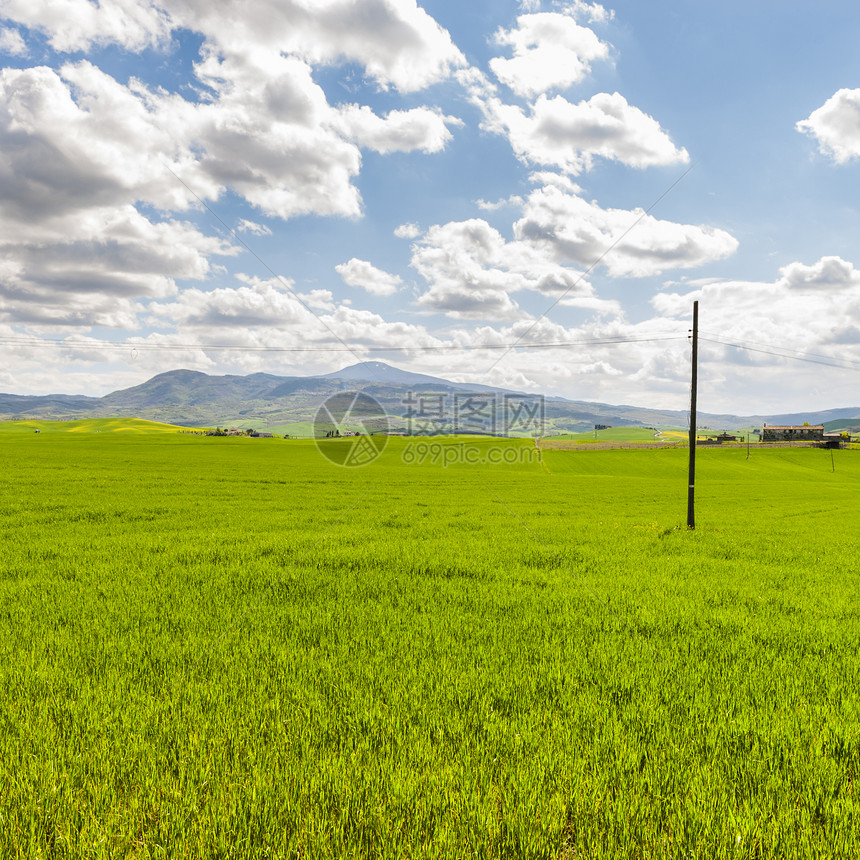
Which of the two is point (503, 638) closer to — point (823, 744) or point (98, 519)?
point (823, 744)

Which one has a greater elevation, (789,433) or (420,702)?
(789,433)

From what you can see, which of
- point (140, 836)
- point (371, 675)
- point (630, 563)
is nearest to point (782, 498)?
point (630, 563)

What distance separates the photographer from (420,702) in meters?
5.66

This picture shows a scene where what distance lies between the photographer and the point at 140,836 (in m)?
3.69

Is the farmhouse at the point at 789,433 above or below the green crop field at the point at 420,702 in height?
above

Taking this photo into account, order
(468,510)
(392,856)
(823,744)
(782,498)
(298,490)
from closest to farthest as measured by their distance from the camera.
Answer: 1. (392,856)
2. (823,744)
3. (468,510)
4. (298,490)
5. (782,498)

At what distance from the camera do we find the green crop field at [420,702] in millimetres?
3736

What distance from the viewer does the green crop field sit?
3736 millimetres

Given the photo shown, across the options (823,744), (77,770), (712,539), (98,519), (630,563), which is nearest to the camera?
(77,770)

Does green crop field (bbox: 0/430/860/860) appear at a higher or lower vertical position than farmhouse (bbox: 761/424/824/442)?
lower

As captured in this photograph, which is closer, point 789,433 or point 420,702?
point 420,702

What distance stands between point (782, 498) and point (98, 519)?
52.0 m

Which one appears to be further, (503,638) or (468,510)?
(468,510)

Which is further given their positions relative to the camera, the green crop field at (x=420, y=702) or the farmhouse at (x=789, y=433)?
the farmhouse at (x=789, y=433)
